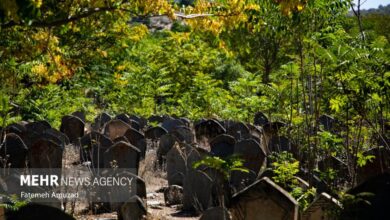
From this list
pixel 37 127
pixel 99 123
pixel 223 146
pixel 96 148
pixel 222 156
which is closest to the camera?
pixel 222 156

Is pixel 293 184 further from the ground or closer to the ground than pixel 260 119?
closer to the ground

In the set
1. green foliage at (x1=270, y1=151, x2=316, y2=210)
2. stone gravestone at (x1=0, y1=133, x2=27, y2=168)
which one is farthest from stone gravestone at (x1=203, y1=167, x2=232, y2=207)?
stone gravestone at (x1=0, y1=133, x2=27, y2=168)

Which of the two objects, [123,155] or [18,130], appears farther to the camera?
[18,130]

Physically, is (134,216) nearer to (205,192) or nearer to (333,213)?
(205,192)

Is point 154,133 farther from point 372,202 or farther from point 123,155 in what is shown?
point 372,202

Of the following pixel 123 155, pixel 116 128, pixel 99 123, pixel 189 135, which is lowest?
pixel 123 155

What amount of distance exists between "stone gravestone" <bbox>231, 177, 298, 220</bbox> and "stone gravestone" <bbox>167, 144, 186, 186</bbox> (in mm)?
3749

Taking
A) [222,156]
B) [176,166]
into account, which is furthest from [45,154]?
[222,156]

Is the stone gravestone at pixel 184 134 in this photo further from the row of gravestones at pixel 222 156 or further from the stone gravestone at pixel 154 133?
the stone gravestone at pixel 154 133

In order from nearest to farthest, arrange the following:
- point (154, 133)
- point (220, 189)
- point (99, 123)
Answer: point (220, 189), point (154, 133), point (99, 123)

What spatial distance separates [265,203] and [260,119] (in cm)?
998

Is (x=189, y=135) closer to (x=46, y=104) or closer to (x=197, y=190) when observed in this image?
(x=197, y=190)

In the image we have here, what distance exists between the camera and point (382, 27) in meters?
40.4

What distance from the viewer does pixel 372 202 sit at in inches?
165
